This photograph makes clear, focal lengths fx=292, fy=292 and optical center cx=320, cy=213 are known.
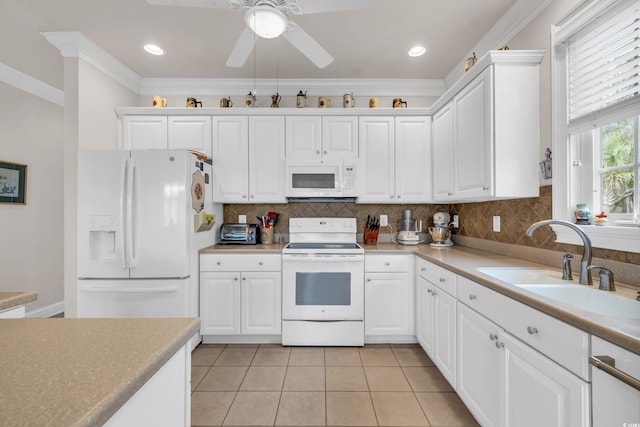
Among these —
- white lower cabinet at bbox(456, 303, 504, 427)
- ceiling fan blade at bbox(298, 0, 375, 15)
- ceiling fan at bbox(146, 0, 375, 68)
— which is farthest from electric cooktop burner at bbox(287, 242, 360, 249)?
ceiling fan blade at bbox(298, 0, 375, 15)

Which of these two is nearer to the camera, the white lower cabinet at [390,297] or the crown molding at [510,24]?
the crown molding at [510,24]

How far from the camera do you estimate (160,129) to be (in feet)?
9.75

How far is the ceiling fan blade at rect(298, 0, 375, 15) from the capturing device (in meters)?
1.46

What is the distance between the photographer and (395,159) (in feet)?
9.93

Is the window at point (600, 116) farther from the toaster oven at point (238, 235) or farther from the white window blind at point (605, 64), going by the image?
the toaster oven at point (238, 235)

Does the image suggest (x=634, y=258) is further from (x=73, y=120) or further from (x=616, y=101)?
(x=73, y=120)

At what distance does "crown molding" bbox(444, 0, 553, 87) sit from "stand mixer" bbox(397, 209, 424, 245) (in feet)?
5.29

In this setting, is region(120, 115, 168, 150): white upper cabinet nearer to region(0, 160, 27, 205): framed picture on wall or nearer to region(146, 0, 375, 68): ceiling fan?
region(0, 160, 27, 205): framed picture on wall

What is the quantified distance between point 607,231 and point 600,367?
3.09ft

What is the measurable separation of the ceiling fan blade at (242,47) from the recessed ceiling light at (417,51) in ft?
5.07

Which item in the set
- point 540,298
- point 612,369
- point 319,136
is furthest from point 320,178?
point 612,369

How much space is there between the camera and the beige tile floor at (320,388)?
1.75 meters

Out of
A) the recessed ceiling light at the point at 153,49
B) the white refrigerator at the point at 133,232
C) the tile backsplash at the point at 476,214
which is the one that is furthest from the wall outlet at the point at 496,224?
the recessed ceiling light at the point at 153,49

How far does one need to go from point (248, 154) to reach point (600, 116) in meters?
2.64
